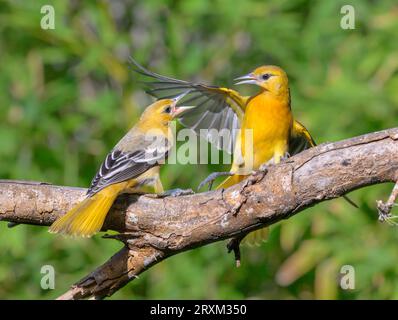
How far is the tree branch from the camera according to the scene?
12.7 ft

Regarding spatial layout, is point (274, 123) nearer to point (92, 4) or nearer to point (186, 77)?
point (186, 77)

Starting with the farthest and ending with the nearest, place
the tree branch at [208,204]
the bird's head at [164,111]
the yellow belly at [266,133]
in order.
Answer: the bird's head at [164,111] < the yellow belly at [266,133] < the tree branch at [208,204]

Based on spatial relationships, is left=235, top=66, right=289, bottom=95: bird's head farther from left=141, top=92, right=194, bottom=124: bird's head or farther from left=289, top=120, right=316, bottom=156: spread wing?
left=141, top=92, right=194, bottom=124: bird's head

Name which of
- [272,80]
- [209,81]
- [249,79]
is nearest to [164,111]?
[249,79]

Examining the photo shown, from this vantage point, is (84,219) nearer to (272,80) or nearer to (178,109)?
(178,109)

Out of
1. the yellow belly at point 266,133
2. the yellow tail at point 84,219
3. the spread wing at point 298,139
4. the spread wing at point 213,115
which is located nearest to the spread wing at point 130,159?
the yellow tail at point 84,219

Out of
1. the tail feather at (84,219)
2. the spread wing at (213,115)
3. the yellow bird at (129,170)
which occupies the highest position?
the spread wing at (213,115)

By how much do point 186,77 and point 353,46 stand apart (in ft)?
4.39

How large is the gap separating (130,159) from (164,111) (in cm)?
69

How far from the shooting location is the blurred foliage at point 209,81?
19.6ft

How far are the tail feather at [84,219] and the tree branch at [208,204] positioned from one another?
0.38 ft

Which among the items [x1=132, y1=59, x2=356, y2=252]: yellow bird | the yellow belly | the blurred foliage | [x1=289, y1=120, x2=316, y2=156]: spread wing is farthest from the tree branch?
the blurred foliage

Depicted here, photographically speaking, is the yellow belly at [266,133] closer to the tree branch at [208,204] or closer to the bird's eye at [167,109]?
the bird's eye at [167,109]

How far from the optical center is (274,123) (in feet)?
16.1
